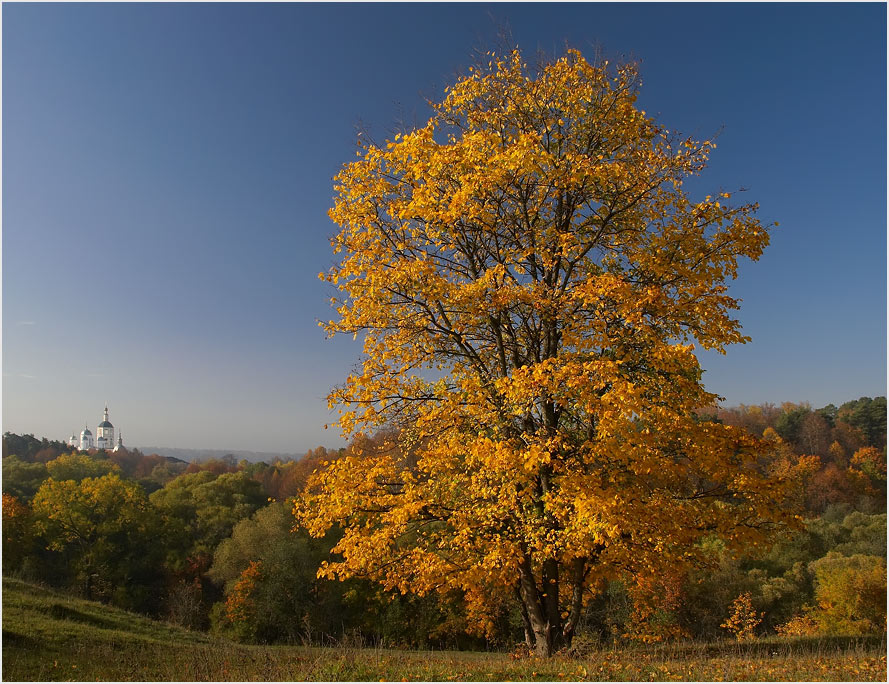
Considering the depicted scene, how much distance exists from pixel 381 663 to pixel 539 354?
19.7ft

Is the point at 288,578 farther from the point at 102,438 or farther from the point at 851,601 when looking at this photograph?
the point at 102,438

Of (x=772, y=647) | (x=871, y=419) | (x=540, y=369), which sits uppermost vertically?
(x=871, y=419)

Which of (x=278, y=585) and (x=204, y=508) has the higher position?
(x=204, y=508)

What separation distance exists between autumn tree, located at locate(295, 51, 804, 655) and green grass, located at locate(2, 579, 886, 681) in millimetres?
1418

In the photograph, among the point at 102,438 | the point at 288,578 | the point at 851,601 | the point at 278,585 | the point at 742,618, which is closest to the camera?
the point at 742,618

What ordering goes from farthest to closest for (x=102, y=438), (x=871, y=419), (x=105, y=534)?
(x=102, y=438), (x=871, y=419), (x=105, y=534)

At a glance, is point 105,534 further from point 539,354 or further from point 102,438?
point 102,438

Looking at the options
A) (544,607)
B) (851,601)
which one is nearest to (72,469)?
(544,607)

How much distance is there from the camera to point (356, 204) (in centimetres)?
1013

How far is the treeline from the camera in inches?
1284

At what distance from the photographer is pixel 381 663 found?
27.0ft

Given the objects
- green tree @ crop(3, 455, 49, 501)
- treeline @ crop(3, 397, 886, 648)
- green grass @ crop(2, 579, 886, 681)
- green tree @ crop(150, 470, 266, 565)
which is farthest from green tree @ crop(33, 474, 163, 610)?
green grass @ crop(2, 579, 886, 681)

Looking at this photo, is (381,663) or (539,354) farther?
(539,354)

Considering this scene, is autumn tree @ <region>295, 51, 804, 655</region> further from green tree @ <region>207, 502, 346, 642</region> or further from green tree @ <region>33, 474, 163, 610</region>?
green tree @ <region>33, 474, 163, 610</region>
